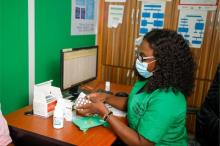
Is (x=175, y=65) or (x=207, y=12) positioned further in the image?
(x=207, y=12)

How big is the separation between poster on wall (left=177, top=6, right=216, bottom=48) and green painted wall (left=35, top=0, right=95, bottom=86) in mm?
1104

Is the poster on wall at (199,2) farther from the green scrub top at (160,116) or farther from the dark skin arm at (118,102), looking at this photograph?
the green scrub top at (160,116)

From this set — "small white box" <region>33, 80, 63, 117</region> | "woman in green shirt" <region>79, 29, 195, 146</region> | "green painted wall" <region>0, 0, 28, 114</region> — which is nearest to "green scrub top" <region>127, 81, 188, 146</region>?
"woman in green shirt" <region>79, 29, 195, 146</region>

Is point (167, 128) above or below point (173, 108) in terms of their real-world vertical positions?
below

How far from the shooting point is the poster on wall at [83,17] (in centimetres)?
223

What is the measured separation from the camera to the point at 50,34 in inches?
76.9

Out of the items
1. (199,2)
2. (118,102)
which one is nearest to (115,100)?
(118,102)

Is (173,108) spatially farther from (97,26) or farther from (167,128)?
(97,26)

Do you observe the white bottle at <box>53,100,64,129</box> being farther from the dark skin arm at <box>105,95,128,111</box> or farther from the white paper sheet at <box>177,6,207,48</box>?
the white paper sheet at <box>177,6,207,48</box>

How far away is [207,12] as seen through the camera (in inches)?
92.7

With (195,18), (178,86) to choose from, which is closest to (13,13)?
(178,86)

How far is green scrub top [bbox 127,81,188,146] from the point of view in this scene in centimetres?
123

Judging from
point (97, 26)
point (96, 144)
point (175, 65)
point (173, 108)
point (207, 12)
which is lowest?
point (96, 144)

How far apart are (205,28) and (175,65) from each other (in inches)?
50.4
